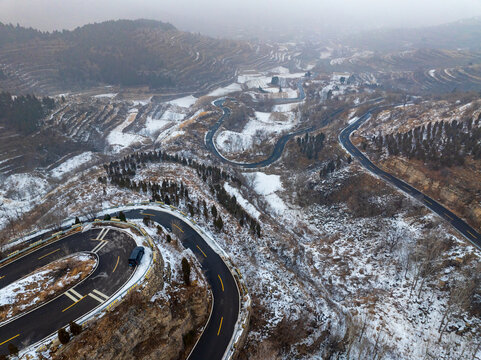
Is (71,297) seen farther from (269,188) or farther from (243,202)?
(269,188)

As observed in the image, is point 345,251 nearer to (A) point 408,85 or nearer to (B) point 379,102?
(B) point 379,102

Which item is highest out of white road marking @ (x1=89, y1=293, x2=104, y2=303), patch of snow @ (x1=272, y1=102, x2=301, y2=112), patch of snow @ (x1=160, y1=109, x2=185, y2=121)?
patch of snow @ (x1=272, y1=102, x2=301, y2=112)

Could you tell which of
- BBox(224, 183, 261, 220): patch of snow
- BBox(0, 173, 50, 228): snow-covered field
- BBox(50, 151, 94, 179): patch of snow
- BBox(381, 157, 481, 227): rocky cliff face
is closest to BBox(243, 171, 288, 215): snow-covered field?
BBox(224, 183, 261, 220): patch of snow

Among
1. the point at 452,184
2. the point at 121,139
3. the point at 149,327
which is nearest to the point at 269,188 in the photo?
the point at 452,184

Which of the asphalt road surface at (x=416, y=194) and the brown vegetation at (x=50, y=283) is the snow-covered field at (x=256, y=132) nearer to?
the asphalt road surface at (x=416, y=194)

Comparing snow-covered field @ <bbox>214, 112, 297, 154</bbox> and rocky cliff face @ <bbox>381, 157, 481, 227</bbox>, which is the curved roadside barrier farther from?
snow-covered field @ <bbox>214, 112, 297, 154</bbox>

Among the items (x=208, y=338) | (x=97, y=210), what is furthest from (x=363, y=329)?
(x=97, y=210)
